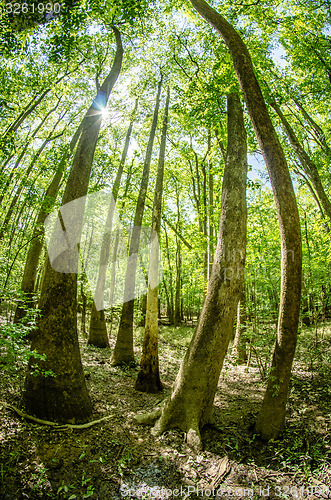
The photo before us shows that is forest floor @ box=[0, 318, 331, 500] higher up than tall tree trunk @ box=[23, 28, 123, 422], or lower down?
lower down

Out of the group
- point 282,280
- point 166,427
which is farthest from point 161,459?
point 282,280

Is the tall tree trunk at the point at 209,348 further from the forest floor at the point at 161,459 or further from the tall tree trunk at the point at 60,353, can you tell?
the tall tree trunk at the point at 60,353

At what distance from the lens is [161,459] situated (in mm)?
3600

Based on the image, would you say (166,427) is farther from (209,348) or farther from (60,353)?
(60,353)

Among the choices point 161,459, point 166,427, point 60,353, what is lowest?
point 161,459

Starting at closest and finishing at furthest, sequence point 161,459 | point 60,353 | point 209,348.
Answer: point 161,459
point 209,348
point 60,353

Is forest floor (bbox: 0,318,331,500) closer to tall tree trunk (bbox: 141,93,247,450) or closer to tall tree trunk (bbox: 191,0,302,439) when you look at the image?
tall tree trunk (bbox: 141,93,247,450)

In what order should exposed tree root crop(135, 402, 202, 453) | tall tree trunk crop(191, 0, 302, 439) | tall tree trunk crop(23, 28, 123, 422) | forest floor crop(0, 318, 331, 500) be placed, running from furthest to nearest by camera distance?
Answer: 1. tall tree trunk crop(23, 28, 123, 422)
2. exposed tree root crop(135, 402, 202, 453)
3. tall tree trunk crop(191, 0, 302, 439)
4. forest floor crop(0, 318, 331, 500)

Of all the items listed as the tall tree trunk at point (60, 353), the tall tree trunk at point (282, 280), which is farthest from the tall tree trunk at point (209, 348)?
the tall tree trunk at point (60, 353)

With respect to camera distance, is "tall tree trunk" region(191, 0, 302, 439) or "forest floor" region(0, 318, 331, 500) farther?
"tall tree trunk" region(191, 0, 302, 439)

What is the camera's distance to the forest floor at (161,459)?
289 cm

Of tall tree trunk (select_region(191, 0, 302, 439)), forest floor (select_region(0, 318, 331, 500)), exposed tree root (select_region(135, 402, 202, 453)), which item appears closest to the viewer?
forest floor (select_region(0, 318, 331, 500))

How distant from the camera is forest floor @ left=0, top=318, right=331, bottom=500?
2888 mm

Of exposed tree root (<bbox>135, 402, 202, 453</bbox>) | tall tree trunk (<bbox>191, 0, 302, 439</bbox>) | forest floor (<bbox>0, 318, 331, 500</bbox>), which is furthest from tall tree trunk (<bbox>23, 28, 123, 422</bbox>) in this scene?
tall tree trunk (<bbox>191, 0, 302, 439</bbox>)
